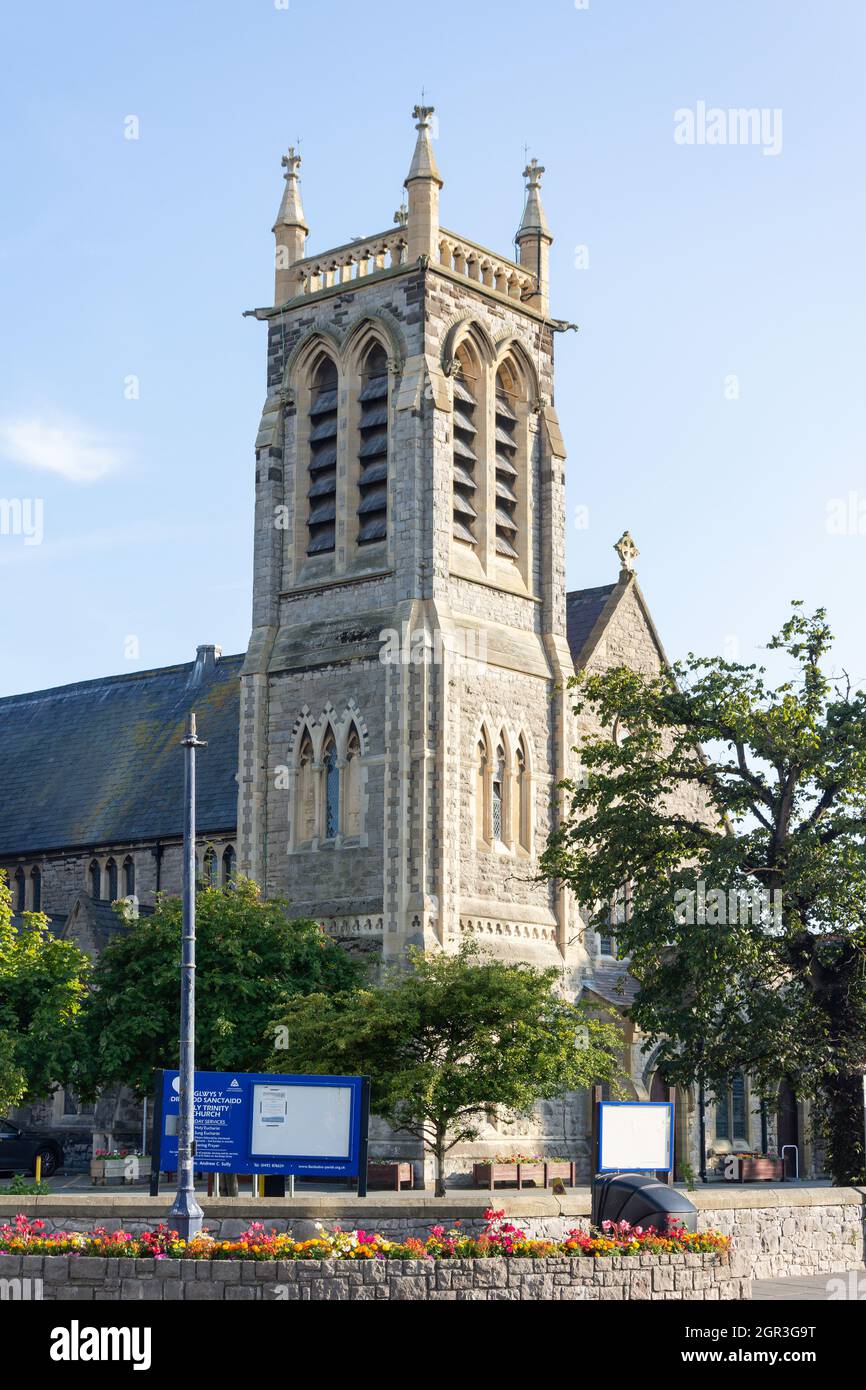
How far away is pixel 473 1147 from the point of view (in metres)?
40.3

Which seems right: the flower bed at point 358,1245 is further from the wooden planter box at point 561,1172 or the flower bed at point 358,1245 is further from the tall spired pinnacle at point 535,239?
the tall spired pinnacle at point 535,239

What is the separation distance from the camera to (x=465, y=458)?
150 feet

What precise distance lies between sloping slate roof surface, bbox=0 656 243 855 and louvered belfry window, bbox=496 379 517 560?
10191 mm

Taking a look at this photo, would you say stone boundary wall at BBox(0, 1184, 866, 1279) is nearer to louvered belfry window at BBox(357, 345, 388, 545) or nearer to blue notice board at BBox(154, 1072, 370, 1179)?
blue notice board at BBox(154, 1072, 370, 1179)

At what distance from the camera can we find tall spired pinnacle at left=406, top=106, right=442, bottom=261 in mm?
44938

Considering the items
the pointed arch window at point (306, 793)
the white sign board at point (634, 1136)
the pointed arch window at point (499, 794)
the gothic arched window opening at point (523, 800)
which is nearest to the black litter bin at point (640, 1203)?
the white sign board at point (634, 1136)

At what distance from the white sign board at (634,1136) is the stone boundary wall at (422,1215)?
2.19 feet

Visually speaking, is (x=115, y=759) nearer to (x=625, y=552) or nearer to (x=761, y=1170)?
(x=625, y=552)

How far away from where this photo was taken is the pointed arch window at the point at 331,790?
144ft

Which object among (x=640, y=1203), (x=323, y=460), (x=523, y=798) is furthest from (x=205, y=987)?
(x=640, y=1203)

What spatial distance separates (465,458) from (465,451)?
18cm

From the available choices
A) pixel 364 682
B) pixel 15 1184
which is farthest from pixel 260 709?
pixel 15 1184

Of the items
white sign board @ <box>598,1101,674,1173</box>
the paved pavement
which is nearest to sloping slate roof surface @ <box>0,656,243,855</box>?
white sign board @ <box>598,1101,674,1173</box>
